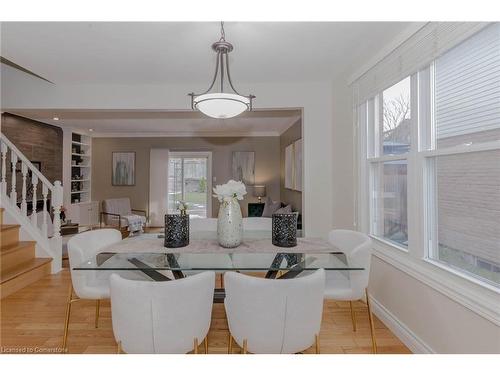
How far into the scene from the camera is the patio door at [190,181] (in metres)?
7.47

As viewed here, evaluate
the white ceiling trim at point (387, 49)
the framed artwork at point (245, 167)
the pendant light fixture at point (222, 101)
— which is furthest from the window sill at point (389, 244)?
the framed artwork at point (245, 167)

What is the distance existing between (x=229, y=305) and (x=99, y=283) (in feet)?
4.14

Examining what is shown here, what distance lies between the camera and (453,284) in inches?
65.2

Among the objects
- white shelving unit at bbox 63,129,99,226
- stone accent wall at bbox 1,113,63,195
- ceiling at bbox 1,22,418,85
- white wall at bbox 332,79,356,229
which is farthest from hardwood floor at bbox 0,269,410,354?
white shelving unit at bbox 63,129,99,226

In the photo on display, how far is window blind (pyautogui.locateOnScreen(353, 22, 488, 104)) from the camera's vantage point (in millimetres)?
1609

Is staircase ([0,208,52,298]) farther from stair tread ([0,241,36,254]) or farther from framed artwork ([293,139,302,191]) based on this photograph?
framed artwork ([293,139,302,191])

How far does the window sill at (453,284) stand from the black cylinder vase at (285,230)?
0.88 metres

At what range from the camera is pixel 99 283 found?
212 cm

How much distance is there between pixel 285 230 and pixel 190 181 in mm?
5846

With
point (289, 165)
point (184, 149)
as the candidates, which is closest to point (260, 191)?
point (289, 165)

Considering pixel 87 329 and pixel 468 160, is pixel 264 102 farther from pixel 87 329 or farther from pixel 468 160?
pixel 87 329

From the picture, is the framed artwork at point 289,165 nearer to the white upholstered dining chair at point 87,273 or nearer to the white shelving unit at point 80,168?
the white upholstered dining chair at point 87,273
